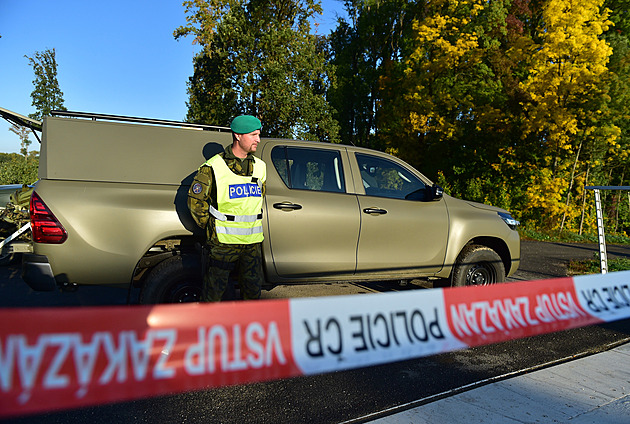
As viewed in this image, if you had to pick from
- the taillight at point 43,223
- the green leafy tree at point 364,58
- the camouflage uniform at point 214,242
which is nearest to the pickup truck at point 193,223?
the taillight at point 43,223

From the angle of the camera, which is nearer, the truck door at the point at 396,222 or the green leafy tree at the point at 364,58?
the truck door at the point at 396,222

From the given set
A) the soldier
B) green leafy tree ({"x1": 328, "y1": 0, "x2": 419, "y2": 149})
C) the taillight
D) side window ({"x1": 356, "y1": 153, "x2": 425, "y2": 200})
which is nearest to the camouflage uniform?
the soldier

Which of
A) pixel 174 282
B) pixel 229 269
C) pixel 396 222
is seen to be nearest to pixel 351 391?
pixel 229 269

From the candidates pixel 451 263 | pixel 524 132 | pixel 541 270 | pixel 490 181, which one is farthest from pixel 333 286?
→ pixel 490 181

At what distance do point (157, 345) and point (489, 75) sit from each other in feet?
65.8

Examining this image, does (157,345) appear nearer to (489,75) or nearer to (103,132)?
(103,132)

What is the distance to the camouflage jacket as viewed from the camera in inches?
136

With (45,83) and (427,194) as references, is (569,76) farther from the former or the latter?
(45,83)

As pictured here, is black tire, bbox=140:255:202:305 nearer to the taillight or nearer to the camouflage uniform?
the camouflage uniform

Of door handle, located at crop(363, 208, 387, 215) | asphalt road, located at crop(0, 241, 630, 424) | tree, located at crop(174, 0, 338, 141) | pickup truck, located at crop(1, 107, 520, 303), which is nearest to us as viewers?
asphalt road, located at crop(0, 241, 630, 424)

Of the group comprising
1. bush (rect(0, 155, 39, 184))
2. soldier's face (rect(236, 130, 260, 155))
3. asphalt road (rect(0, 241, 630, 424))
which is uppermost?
bush (rect(0, 155, 39, 184))

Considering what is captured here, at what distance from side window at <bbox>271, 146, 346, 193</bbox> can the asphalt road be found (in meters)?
1.88

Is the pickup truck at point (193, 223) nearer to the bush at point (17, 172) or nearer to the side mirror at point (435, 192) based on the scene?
the side mirror at point (435, 192)

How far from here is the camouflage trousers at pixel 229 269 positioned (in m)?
3.48
